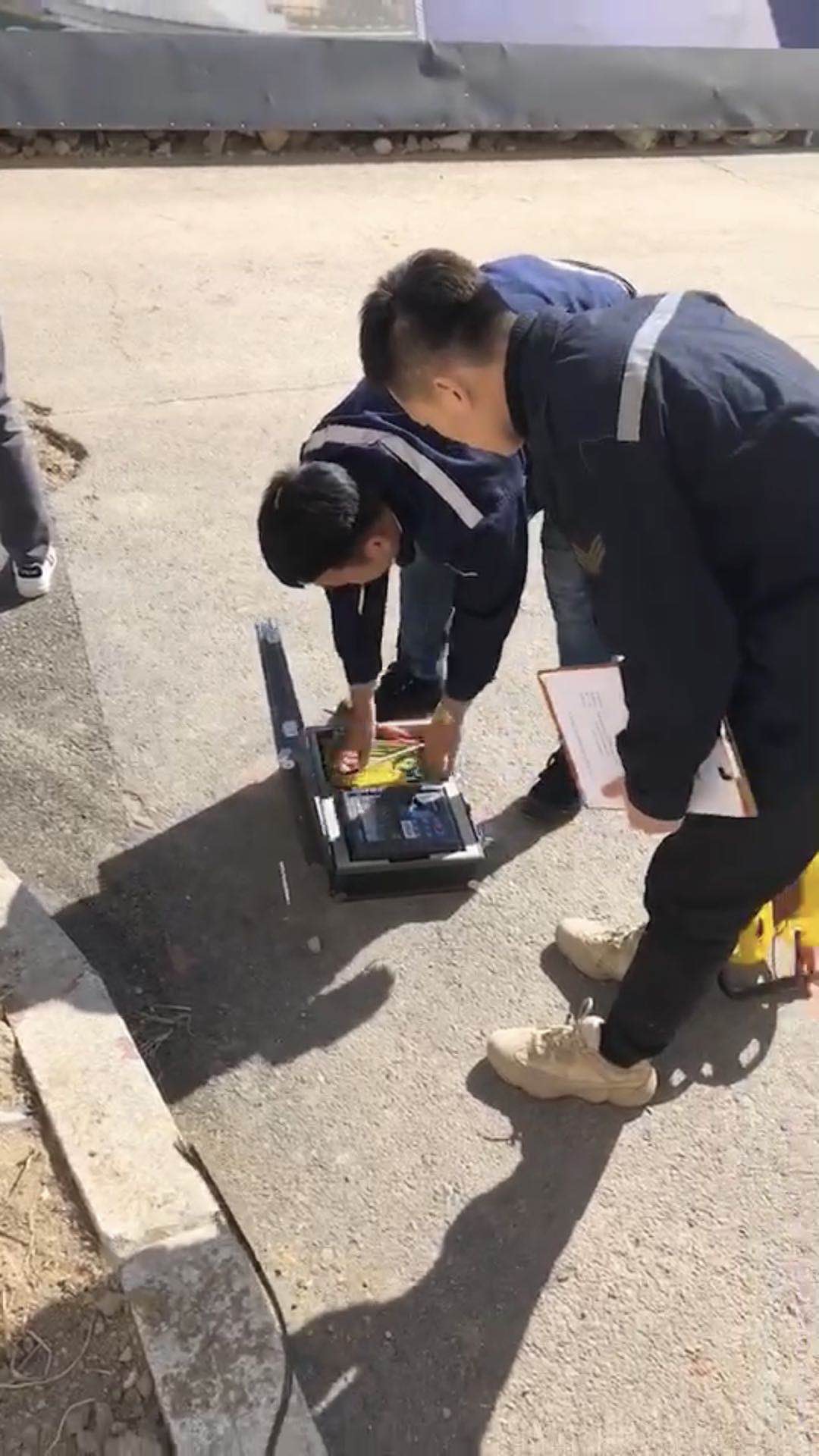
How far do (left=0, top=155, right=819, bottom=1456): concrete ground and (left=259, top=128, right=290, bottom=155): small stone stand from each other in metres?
3.58

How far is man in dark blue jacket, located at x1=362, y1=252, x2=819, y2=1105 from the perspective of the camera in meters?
1.71

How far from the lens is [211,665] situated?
3920 millimetres

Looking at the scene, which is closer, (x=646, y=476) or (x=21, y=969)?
(x=646, y=476)

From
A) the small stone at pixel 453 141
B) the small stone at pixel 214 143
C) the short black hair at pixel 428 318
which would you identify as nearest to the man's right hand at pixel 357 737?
the short black hair at pixel 428 318

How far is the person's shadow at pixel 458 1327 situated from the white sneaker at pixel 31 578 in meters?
2.38

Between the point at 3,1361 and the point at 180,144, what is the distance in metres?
7.55

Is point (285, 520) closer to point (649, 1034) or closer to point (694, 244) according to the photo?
point (649, 1034)

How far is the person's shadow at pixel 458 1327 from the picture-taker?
7.38 ft

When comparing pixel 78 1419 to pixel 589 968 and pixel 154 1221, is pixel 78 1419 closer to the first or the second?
pixel 154 1221

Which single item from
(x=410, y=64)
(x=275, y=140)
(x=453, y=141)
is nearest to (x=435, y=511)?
(x=275, y=140)

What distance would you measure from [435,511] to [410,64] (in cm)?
659

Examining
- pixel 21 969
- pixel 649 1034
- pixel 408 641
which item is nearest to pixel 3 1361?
pixel 21 969

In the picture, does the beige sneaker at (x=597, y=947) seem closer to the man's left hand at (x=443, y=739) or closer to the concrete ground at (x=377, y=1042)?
the concrete ground at (x=377, y=1042)

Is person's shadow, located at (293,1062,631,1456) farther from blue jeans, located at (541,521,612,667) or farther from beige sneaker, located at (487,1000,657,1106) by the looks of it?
blue jeans, located at (541,521,612,667)
